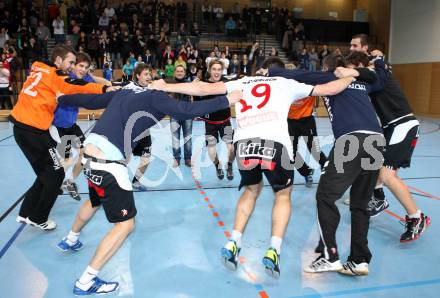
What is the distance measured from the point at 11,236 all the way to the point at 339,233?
11.6ft

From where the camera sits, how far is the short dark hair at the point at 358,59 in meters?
3.62

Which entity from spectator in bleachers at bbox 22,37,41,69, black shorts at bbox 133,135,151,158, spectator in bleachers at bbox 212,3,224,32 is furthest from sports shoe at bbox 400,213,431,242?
spectator in bleachers at bbox 212,3,224,32

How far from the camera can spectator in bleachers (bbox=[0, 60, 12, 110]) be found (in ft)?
48.9

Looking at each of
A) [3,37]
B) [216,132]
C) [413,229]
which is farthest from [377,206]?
[3,37]

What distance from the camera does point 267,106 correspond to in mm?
3180

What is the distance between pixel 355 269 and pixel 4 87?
51.1 feet

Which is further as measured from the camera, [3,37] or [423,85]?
[423,85]

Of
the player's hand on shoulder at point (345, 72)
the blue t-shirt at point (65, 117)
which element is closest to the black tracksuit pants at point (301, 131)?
the player's hand on shoulder at point (345, 72)

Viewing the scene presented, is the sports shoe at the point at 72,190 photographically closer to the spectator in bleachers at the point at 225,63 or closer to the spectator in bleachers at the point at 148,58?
the spectator in bleachers at the point at 225,63

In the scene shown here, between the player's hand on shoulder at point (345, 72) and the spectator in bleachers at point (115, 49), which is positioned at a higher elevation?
the spectator in bleachers at point (115, 49)

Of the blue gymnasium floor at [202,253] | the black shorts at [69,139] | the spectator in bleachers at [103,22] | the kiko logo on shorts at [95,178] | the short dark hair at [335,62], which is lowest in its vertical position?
the blue gymnasium floor at [202,253]

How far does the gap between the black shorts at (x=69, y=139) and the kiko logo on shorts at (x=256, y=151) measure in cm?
276

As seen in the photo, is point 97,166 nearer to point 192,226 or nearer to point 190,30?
point 192,226

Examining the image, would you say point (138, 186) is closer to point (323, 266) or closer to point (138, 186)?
point (138, 186)
